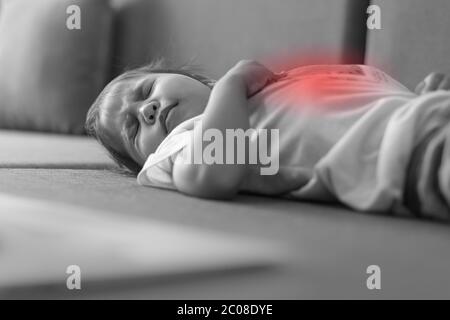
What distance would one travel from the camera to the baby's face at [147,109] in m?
1.08

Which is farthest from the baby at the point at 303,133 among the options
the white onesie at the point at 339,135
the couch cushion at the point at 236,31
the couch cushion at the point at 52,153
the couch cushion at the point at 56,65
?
the couch cushion at the point at 56,65

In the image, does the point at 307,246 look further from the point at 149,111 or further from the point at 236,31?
the point at 236,31

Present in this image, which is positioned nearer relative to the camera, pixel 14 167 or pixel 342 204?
pixel 342 204

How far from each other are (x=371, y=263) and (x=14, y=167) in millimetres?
753

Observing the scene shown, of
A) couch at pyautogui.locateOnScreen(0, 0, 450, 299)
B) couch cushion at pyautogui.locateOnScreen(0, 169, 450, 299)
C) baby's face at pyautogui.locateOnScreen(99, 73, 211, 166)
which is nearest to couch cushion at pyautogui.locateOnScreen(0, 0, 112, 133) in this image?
couch at pyautogui.locateOnScreen(0, 0, 450, 299)

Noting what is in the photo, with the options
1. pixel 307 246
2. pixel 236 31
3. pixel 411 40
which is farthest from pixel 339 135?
pixel 236 31

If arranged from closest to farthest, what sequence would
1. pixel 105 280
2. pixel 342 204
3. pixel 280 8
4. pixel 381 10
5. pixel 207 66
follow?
pixel 105 280, pixel 342 204, pixel 381 10, pixel 280 8, pixel 207 66

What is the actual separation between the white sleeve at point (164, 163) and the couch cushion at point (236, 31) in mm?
602

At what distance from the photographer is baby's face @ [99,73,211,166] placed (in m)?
1.08

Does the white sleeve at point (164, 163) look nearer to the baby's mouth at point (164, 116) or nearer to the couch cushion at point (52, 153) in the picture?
the baby's mouth at point (164, 116)

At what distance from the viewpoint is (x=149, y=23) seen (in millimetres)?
1953

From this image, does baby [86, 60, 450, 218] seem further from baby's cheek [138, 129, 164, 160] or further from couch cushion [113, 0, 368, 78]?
couch cushion [113, 0, 368, 78]

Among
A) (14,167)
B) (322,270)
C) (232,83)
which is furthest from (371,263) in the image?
(14,167)
